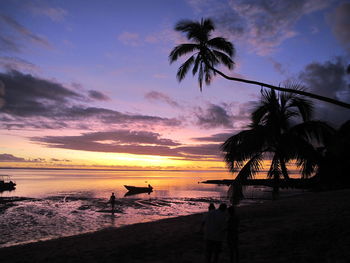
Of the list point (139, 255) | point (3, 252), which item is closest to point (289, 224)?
point (139, 255)

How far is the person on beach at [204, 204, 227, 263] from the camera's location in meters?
6.15

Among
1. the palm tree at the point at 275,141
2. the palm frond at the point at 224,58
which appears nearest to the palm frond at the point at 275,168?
the palm tree at the point at 275,141

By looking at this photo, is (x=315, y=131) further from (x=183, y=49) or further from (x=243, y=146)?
(x=183, y=49)

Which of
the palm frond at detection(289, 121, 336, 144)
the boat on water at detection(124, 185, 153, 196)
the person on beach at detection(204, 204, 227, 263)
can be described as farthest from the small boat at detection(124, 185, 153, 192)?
the person on beach at detection(204, 204, 227, 263)

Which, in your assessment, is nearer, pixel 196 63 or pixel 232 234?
pixel 232 234

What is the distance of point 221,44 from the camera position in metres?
10.7

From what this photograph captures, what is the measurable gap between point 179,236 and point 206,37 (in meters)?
8.31

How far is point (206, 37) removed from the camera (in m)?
10.7

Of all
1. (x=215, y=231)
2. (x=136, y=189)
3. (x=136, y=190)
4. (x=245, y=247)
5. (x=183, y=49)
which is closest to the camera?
(x=215, y=231)

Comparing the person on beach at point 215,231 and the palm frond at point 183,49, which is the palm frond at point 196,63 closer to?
the palm frond at point 183,49

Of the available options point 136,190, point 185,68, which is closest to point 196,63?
point 185,68

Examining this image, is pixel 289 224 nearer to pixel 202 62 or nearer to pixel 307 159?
pixel 307 159

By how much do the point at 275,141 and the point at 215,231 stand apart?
24.1ft

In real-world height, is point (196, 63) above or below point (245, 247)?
above
